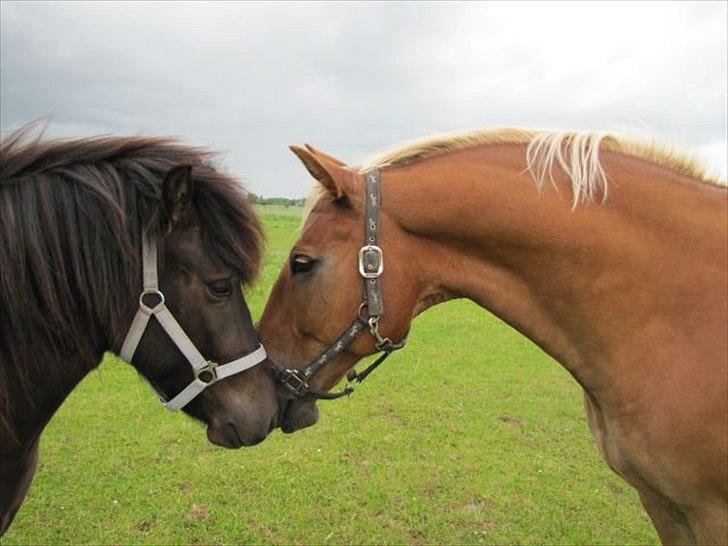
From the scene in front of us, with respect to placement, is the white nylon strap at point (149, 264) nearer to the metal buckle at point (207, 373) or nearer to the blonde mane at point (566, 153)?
the metal buckle at point (207, 373)

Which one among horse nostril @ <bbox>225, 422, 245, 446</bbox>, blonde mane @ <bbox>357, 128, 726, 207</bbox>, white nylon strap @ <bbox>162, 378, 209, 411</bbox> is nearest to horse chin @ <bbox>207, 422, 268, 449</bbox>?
horse nostril @ <bbox>225, 422, 245, 446</bbox>

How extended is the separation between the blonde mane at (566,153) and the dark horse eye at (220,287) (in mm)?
779

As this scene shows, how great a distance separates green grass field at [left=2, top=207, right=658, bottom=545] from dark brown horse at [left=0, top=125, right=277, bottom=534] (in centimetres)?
37

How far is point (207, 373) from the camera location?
213 cm

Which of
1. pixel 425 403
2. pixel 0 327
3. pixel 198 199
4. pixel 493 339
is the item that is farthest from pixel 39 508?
pixel 493 339

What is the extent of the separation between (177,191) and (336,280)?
2.37ft

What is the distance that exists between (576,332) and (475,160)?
87 cm

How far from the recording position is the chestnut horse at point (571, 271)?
2.16 meters

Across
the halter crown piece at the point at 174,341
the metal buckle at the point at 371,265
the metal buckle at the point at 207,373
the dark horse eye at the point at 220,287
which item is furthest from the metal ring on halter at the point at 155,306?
the metal buckle at the point at 371,265

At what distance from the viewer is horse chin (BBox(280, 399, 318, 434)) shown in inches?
97.3

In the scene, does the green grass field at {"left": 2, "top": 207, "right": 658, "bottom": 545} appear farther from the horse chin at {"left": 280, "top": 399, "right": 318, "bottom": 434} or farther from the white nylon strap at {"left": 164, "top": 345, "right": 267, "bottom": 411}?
the horse chin at {"left": 280, "top": 399, "right": 318, "bottom": 434}

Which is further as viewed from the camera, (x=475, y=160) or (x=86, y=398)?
(x=86, y=398)

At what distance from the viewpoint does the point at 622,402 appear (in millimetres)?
2250

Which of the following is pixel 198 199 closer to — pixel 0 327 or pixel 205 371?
pixel 205 371
